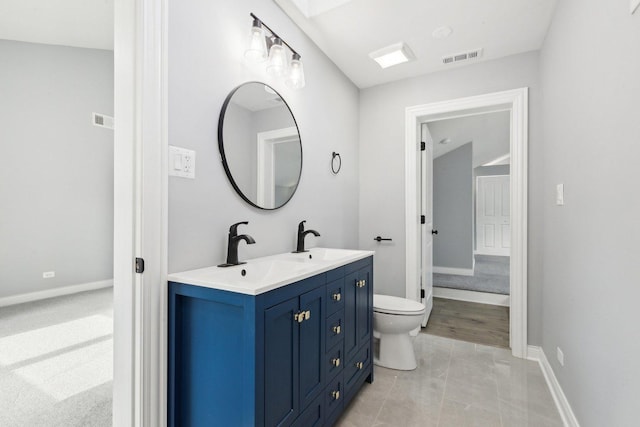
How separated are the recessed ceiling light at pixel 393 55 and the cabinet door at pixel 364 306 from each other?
175cm

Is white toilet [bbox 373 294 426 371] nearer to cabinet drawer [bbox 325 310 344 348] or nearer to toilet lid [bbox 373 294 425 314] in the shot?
toilet lid [bbox 373 294 425 314]

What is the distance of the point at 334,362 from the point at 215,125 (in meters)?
1.38

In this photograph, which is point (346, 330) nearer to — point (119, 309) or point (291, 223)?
point (291, 223)

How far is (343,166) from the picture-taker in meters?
2.81

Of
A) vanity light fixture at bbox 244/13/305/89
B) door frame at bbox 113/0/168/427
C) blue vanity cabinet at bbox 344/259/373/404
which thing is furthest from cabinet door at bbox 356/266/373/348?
vanity light fixture at bbox 244/13/305/89

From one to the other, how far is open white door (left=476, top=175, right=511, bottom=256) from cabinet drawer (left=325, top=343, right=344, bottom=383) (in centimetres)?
771

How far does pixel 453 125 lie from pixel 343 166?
2.29 meters

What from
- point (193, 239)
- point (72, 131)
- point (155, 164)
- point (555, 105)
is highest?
point (72, 131)

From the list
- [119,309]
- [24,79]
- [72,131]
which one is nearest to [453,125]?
[119,309]

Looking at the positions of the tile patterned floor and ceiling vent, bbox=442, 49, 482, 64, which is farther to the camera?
ceiling vent, bbox=442, 49, 482, 64

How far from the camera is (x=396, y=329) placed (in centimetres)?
220

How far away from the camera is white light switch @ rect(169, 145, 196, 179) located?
1264 mm

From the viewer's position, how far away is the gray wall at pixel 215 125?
130 centimetres

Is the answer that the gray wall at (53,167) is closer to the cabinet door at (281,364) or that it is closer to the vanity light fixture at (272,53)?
the vanity light fixture at (272,53)
